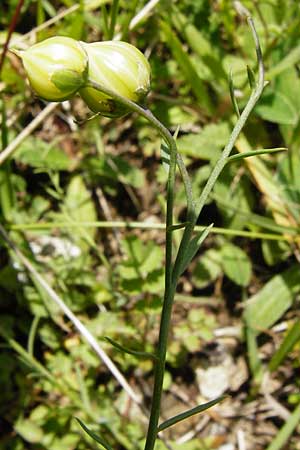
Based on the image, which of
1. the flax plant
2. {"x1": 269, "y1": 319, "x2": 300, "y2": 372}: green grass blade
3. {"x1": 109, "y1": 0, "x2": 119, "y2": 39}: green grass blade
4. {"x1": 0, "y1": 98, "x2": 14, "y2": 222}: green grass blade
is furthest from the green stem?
{"x1": 0, "y1": 98, "x2": 14, "y2": 222}: green grass blade

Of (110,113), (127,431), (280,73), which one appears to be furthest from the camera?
(280,73)

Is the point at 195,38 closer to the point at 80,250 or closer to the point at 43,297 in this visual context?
the point at 80,250

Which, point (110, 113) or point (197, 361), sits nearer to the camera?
point (110, 113)

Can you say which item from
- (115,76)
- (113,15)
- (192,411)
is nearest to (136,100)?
(115,76)

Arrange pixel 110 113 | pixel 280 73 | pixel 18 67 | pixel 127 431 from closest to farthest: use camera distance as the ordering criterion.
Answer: pixel 110 113, pixel 127 431, pixel 280 73, pixel 18 67

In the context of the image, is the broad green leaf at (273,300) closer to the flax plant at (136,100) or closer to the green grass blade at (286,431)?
the green grass blade at (286,431)

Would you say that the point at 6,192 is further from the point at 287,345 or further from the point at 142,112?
the point at 142,112

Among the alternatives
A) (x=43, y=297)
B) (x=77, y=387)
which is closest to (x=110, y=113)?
(x=43, y=297)

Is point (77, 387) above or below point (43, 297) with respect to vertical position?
below
